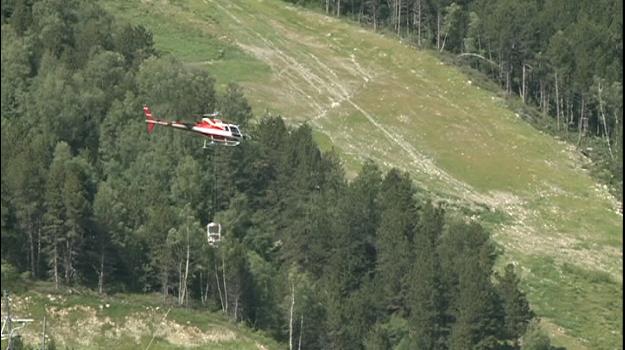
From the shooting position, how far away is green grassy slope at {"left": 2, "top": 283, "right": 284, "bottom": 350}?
118562mm

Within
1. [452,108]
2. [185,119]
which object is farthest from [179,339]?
[452,108]

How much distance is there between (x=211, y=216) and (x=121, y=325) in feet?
75.7

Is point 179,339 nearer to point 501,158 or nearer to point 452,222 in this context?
point 452,222

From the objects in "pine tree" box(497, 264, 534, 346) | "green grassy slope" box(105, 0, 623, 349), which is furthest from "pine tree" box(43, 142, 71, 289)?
"green grassy slope" box(105, 0, 623, 349)

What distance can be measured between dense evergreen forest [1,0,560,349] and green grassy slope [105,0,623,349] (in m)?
7.26

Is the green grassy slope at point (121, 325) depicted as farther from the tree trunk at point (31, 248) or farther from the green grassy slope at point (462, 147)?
the green grassy slope at point (462, 147)

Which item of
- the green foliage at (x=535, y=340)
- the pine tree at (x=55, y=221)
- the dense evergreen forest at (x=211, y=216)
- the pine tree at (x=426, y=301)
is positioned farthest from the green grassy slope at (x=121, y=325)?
the green foliage at (x=535, y=340)

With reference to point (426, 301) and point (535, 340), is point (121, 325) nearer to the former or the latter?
point (426, 301)

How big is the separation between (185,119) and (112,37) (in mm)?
18907

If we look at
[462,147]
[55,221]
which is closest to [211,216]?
[55,221]

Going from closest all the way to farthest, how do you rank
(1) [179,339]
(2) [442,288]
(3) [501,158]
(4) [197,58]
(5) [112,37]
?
(1) [179,339], (2) [442,288], (5) [112,37], (3) [501,158], (4) [197,58]

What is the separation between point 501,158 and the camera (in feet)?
577

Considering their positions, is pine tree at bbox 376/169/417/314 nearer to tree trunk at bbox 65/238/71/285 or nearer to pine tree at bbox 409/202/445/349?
pine tree at bbox 409/202/445/349

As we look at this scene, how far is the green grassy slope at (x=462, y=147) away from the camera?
483 ft
